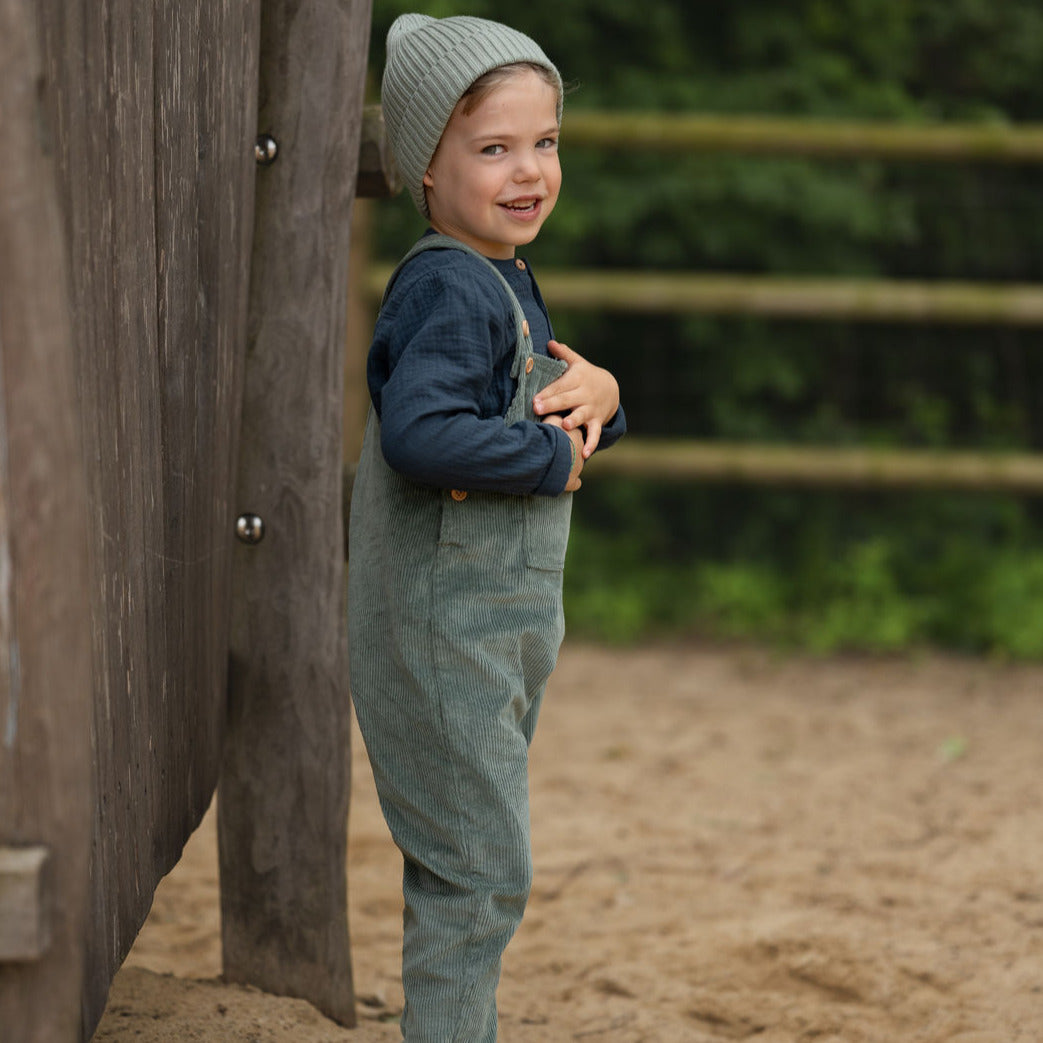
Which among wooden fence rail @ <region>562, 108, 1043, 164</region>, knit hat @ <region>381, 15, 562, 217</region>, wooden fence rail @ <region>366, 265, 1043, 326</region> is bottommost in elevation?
wooden fence rail @ <region>366, 265, 1043, 326</region>

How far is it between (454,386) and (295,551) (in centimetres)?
62

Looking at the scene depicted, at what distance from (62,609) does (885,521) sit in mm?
4468

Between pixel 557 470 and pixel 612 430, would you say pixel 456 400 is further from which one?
pixel 612 430

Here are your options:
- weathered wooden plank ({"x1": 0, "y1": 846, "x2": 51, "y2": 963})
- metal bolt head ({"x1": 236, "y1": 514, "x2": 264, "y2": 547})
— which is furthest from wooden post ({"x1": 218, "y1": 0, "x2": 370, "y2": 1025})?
weathered wooden plank ({"x1": 0, "y1": 846, "x2": 51, "y2": 963})

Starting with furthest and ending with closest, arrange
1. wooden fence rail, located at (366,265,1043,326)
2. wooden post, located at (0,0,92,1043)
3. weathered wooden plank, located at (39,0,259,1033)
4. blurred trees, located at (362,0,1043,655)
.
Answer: blurred trees, located at (362,0,1043,655) < wooden fence rail, located at (366,265,1043,326) < weathered wooden plank, located at (39,0,259,1033) < wooden post, located at (0,0,92,1043)

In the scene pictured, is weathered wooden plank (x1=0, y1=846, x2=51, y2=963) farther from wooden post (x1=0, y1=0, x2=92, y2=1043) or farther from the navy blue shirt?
the navy blue shirt

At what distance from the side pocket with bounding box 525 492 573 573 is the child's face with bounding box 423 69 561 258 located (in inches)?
11.7

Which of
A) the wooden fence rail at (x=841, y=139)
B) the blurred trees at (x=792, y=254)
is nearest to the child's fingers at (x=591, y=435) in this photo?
the wooden fence rail at (x=841, y=139)

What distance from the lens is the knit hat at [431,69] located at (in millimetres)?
1548

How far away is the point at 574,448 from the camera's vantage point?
1617 millimetres

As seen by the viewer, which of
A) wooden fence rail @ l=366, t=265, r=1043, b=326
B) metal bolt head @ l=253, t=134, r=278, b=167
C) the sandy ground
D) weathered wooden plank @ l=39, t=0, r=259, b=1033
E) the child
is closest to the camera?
weathered wooden plank @ l=39, t=0, r=259, b=1033

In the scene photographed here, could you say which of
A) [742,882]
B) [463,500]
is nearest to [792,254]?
[742,882]

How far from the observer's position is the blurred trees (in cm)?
529

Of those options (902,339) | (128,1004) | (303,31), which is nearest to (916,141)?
(902,339)
